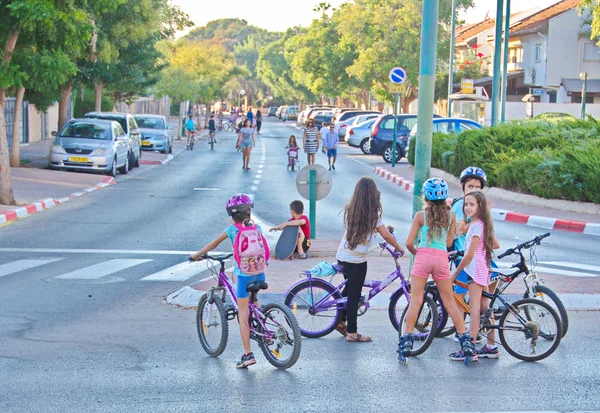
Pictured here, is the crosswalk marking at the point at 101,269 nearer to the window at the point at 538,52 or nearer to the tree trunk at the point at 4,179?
the tree trunk at the point at 4,179

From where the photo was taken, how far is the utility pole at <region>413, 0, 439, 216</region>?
1043cm

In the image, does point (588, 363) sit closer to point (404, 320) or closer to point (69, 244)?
point (404, 320)

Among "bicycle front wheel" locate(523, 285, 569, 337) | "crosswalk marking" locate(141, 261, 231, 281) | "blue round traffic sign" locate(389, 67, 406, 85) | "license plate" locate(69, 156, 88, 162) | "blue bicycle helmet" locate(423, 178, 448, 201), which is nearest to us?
"blue bicycle helmet" locate(423, 178, 448, 201)

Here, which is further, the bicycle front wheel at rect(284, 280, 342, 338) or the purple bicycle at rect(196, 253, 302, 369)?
the bicycle front wheel at rect(284, 280, 342, 338)

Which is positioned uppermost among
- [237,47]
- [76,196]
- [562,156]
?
[237,47]

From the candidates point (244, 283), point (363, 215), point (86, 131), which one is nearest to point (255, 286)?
point (244, 283)

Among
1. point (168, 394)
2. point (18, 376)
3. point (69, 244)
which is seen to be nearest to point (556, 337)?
point (168, 394)

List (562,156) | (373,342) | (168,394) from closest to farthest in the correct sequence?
(168,394) < (373,342) < (562,156)

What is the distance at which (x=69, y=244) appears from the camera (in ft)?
47.8

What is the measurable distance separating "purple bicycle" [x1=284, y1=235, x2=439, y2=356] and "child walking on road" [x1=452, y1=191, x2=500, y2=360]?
1.53 ft

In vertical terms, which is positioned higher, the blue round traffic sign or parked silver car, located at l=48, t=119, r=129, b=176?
the blue round traffic sign

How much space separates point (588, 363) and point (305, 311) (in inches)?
100

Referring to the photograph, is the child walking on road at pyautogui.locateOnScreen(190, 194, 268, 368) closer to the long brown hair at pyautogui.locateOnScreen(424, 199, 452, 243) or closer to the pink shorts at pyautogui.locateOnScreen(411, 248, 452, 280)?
the pink shorts at pyautogui.locateOnScreen(411, 248, 452, 280)

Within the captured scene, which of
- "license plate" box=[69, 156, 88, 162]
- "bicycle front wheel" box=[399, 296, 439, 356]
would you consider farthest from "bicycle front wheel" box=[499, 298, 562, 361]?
"license plate" box=[69, 156, 88, 162]
